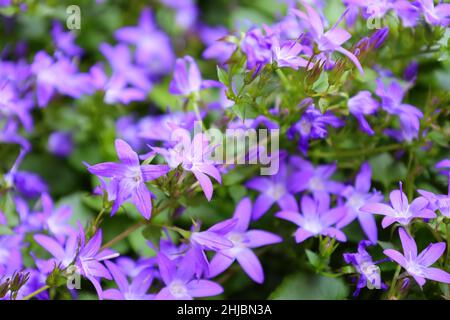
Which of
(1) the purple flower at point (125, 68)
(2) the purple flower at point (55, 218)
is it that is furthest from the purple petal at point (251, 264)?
(1) the purple flower at point (125, 68)

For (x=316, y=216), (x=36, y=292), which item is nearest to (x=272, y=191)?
(x=316, y=216)

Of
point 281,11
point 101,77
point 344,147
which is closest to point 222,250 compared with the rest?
point 344,147

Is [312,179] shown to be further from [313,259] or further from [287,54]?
[287,54]

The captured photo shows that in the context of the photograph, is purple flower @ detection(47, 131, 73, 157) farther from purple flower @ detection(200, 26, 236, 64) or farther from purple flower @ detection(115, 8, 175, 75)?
purple flower @ detection(200, 26, 236, 64)

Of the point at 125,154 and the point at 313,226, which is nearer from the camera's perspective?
the point at 125,154

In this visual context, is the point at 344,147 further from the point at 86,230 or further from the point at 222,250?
the point at 86,230
